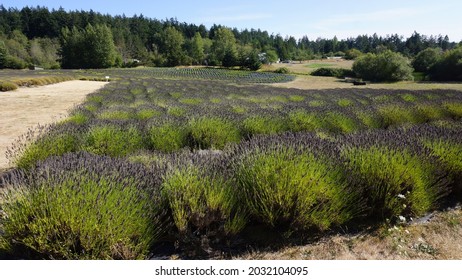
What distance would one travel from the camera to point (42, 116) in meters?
13.1

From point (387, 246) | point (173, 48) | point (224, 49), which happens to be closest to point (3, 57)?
point (173, 48)

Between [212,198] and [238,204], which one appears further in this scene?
[238,204]

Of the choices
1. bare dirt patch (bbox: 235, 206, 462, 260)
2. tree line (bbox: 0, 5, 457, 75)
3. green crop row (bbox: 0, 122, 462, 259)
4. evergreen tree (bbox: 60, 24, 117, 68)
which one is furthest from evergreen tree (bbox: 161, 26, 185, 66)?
bare dirt patch (bbox: 235, 206, 462, 260)

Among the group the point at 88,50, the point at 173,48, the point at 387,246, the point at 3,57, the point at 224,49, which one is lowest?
the point at 387,246

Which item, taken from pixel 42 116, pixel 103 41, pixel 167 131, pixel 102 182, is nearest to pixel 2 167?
pixel 167 131

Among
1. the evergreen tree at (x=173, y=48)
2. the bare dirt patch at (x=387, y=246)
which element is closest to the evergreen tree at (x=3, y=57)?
the evergreen tree at (x=173, y=48)

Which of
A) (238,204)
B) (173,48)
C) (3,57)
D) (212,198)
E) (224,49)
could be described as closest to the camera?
(212,198)

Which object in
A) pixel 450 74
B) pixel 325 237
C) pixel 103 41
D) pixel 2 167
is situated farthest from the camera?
pixel 103 41

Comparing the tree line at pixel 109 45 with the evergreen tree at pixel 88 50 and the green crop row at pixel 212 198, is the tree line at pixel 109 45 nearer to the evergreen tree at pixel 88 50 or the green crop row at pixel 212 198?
the evergreen tree at pixel 88 50

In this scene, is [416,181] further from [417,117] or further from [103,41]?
[103,41]

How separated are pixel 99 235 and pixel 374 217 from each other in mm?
2759

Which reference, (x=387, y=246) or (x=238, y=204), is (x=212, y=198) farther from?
(x=387, y=246)

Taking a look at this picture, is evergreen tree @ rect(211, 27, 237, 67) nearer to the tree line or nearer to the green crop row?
the tree line

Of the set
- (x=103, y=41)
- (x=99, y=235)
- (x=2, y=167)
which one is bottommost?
(x=2, y=167)
